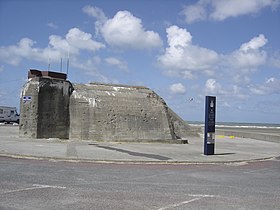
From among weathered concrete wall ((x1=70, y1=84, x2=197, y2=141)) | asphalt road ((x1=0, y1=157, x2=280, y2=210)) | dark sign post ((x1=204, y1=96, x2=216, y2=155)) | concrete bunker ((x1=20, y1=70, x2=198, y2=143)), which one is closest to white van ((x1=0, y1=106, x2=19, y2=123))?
weathered concrete wall ((x1=70, y1=84, x2=197, y2=141))

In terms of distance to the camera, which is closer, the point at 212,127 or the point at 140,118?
the point at 212,127

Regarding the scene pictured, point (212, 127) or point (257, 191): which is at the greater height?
point (212, 127)

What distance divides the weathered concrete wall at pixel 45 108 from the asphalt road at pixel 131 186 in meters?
8.85

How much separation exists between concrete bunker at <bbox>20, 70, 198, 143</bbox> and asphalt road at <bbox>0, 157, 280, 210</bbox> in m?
9.14

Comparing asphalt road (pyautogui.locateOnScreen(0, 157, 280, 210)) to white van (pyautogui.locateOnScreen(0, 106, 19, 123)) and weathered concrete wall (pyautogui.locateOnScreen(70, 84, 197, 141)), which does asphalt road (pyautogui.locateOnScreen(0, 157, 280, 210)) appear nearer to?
weathered concrete wall (pyautogui.locateOnScreen(70, 84, 197, 141))

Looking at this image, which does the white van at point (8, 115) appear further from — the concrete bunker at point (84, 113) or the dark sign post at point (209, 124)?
the dark sign post at point (209, 124)

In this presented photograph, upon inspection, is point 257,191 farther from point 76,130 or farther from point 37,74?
point 37,74

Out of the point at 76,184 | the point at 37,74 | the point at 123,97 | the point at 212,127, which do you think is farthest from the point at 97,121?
the point at 76,184

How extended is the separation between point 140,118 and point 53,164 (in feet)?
40.7

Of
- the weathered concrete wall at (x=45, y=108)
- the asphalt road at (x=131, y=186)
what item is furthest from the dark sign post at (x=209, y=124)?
the weathered concrete wall at (x=45, y=108)

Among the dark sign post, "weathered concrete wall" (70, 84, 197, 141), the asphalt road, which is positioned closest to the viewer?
the asphalt road

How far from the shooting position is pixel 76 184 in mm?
8711

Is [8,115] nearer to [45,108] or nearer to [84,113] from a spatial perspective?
[45,108]

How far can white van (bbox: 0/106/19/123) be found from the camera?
5349 cm
